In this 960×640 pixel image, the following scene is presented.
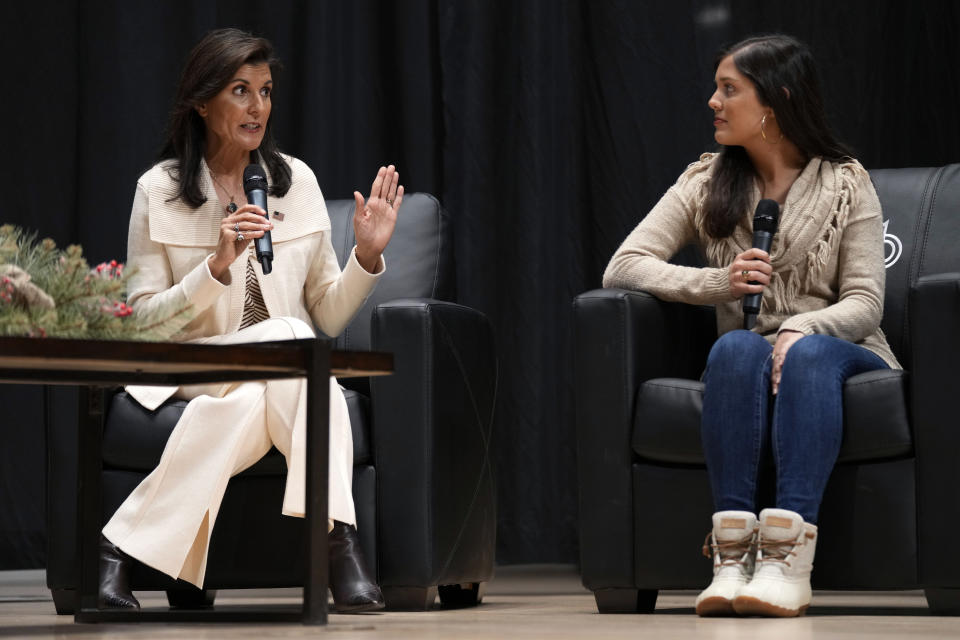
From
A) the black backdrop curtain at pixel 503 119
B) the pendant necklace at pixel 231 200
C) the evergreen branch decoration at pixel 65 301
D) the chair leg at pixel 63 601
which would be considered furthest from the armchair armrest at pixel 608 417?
the black backdrop curtain at pixel 503 119

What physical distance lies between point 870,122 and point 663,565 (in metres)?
1.76

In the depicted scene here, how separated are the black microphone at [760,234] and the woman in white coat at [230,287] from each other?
68cm

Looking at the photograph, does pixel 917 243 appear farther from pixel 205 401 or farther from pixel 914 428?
pixel 205 401

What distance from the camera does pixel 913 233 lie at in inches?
116

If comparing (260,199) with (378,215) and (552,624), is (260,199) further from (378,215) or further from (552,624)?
(552,624)

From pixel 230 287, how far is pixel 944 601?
1.42 meters

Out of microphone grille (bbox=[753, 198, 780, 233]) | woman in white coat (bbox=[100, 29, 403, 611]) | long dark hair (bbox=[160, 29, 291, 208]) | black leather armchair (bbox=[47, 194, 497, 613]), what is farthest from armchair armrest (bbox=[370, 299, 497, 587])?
microphone grille (bbox=[753, 198, 780, 233])

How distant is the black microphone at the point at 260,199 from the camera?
7.88 feet

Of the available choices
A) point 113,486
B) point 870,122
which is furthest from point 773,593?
point 870,122

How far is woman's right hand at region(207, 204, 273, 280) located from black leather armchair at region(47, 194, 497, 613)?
27 cm

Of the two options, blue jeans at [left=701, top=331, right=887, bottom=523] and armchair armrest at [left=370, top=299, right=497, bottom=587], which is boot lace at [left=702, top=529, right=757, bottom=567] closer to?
blue jeans at [left=701, top=331, right=887, bottom=523]

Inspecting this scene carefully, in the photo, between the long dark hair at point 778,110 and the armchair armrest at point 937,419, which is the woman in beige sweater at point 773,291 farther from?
the armchair armrest at point 937,419

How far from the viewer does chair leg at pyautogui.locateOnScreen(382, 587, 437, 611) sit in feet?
8.39

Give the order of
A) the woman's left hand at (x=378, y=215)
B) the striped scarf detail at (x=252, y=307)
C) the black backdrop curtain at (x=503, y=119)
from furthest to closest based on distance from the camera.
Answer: the black backdrop curtain at (x=503, y=119)
the striped scarf detail at (x=252, y=307)
the woman's left hand at (x=378, y=215)
